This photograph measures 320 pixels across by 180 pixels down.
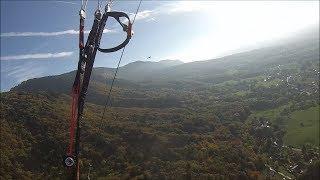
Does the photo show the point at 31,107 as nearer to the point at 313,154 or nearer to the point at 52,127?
the point at 52,127

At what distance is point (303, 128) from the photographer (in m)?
133

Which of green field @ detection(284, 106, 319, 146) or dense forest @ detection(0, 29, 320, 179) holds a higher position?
dense forest @ detection(0, 29, 320, 179)

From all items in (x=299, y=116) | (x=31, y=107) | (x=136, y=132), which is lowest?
(x=299, y=116)

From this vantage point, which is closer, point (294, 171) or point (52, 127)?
point (294, 171)

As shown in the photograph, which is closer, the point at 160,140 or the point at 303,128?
the point at 160,140

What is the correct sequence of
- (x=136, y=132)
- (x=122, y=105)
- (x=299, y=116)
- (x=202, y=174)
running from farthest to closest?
1. (x=122, y=105)
2. (x=299, y=116)
3. (x=136, y=132)
4. (x=202, y=174)

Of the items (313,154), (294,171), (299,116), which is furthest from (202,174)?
(299,116)

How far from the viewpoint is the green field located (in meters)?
122

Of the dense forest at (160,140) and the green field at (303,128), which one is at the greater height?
the dense forest at (160,140)

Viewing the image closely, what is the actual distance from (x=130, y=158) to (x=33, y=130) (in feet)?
93.5

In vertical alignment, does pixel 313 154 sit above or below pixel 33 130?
below

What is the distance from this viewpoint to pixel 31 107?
12131 cm

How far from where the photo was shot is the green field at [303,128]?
121812mm

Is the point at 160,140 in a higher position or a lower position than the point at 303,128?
higher
